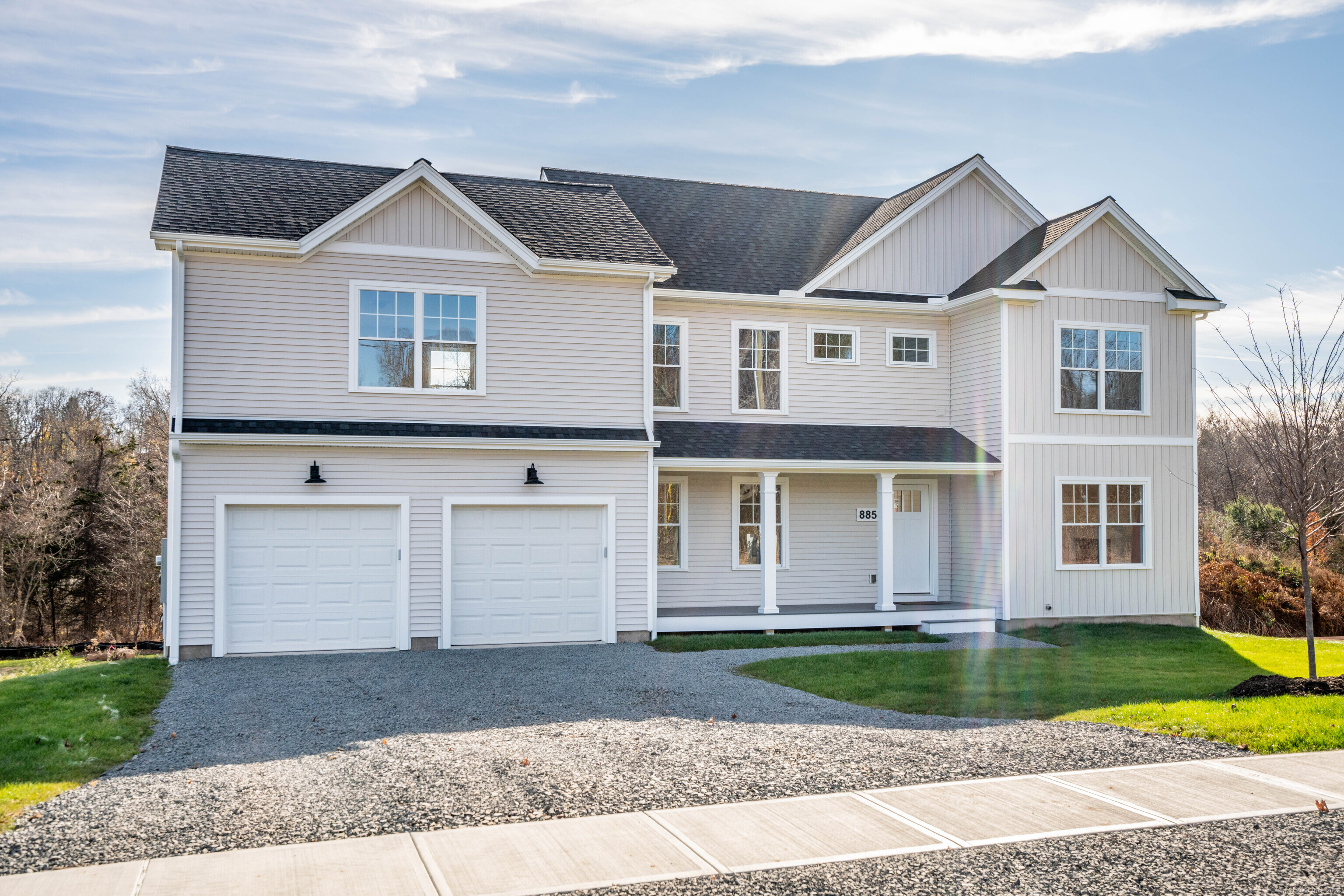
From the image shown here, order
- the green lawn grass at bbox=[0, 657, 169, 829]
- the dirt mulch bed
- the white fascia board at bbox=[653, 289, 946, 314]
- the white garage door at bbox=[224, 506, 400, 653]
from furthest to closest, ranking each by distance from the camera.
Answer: the white fascia board at bbox=[653, 289, 946, 314] → the white garage door at bbox=[224, 506, 400, 653] → the dirt mulch bed → the green lawn grass at bbox=[0, 657, 169, 829]

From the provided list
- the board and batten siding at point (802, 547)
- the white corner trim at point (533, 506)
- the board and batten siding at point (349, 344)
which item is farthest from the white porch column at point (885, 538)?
the white corner trim at point (533, 506)

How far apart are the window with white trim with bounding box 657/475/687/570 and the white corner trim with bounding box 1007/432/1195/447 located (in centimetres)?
570

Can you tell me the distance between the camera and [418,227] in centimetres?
1455

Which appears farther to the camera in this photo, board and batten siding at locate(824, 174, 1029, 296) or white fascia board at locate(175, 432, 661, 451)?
board and batten siding at locate(824, 174, 1029, 296)

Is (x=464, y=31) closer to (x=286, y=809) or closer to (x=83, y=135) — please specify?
(x=83, y=135)

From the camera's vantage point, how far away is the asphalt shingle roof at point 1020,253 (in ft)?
57.8

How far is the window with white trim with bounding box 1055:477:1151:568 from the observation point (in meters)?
17.4

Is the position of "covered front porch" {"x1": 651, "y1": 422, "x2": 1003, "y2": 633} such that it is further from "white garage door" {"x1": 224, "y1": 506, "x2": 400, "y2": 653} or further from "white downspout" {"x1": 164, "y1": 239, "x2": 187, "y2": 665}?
"white downspout" {"x1": 164, "y1": 239, "x2": 187, "y2": 665}

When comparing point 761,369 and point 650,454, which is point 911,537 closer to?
point 761,369

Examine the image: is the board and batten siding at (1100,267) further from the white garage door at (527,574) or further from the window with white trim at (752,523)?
the white garage door at (527,574)

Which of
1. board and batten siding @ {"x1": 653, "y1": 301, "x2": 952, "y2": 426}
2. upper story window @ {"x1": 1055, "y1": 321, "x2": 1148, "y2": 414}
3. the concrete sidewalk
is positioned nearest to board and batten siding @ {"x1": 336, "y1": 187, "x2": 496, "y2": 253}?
board and batten siding @ {"x1": 653, "y1": 301, "x2": 952, "y2": 426}

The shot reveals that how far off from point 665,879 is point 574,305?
11077 mm

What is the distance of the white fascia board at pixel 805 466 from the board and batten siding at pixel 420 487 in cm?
89

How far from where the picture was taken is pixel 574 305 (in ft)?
49.7
